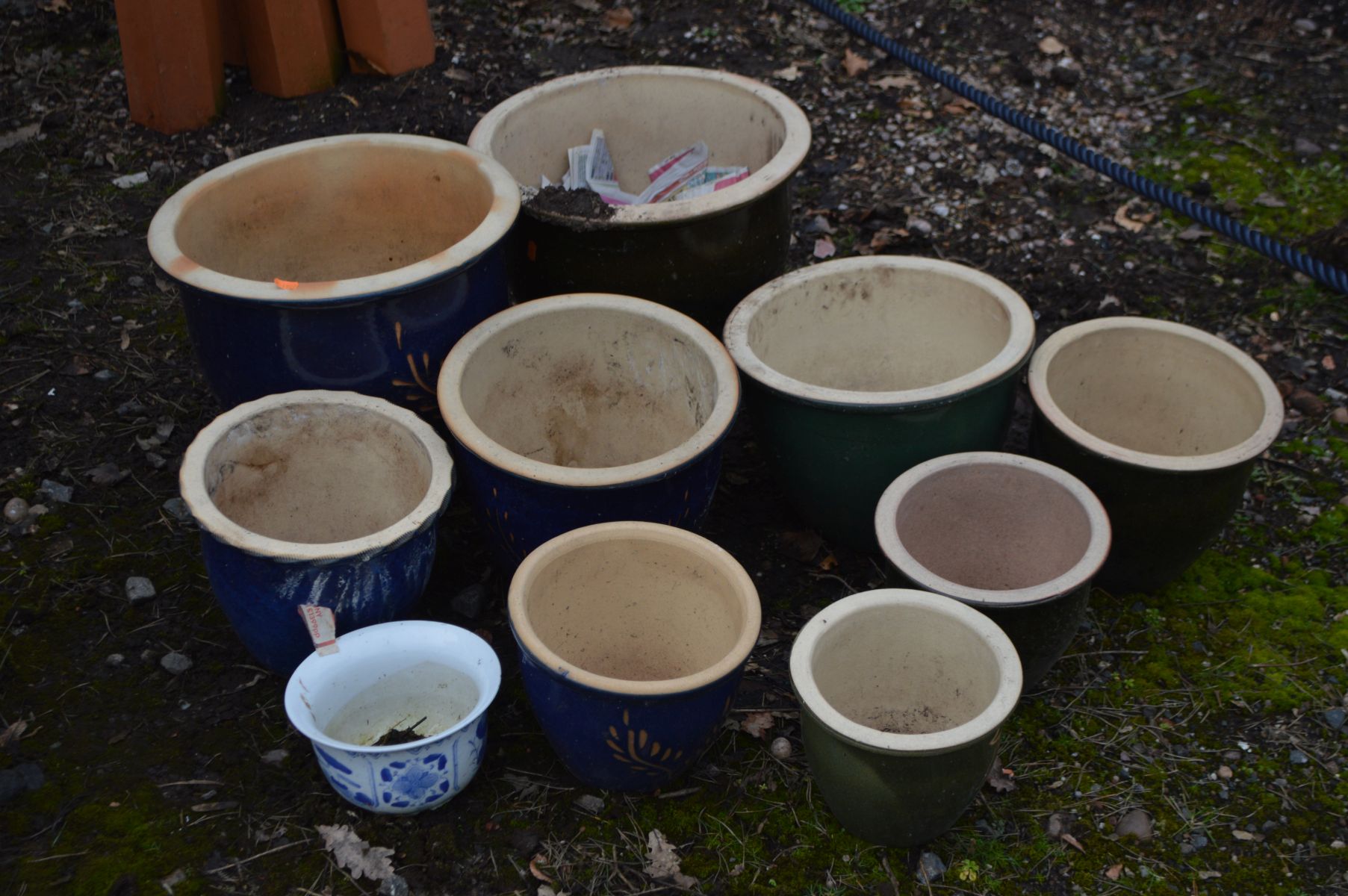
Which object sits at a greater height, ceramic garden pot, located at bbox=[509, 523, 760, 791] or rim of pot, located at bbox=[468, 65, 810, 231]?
rim of pot, located at bbox=[468, 65, 810, 231]

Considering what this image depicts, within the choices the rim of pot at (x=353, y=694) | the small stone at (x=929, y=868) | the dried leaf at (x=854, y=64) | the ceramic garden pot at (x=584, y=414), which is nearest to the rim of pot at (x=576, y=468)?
the ceramic garden pot at (x=584, y=414)

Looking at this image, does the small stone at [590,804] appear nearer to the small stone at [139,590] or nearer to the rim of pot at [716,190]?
the small stone at [139,590]

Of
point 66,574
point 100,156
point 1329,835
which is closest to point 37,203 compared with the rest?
point 100,156

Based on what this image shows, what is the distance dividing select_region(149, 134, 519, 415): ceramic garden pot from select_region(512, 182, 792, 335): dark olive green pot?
0.19m

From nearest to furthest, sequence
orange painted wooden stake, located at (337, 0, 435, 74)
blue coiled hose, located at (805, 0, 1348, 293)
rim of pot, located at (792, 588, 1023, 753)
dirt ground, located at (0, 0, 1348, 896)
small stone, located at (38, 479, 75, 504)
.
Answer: rim of pot, located at (792, 588, 1023, 753), dirt ground, located at (0, 0, 1348, 896), small stone, located at (38, 479, 75, 504), blue coiled hose, located at (805, 0, 1348, 293), orange painted wooden stake, located at (337, 0, 435, 74)

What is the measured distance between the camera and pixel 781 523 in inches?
136

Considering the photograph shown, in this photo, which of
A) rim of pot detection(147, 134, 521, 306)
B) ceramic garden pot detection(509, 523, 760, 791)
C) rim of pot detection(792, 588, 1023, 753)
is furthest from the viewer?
rim of pot detection(147, 134, 521, 306)

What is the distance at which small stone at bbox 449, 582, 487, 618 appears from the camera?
3.12 meters

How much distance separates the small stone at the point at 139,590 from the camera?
307 cm

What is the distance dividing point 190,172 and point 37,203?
57 centimetres

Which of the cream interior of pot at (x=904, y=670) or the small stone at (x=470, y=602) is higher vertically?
the cream interior of pot at (x=904, y=670)

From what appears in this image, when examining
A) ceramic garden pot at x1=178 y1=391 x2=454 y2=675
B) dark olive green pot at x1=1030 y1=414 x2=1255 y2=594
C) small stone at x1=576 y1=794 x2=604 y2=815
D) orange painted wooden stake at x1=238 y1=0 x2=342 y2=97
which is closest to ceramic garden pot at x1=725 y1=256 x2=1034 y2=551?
dark olive green pot at x1=1030 y1=414 x2=1255 y2=594

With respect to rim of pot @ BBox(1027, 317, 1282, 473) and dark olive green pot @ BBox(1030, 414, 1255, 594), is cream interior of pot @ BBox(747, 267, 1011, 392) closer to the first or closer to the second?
rim of pot @ BBox(1027, 317, 1282, 473)

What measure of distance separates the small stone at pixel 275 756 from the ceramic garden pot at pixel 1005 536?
151 cm
